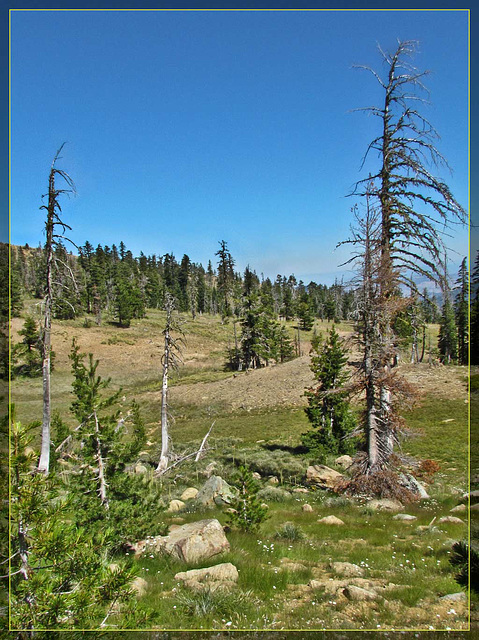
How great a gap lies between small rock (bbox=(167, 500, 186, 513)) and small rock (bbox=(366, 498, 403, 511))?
573 centimetres

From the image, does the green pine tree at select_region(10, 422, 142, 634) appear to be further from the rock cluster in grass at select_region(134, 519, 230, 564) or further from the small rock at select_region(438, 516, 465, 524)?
the small rock at select_region(438, 516, 465, 524)

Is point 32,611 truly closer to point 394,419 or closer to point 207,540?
point 207,540

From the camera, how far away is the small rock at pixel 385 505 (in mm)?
9016

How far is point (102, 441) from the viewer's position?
274 inches

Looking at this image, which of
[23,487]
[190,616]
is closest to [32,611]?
[23,487]

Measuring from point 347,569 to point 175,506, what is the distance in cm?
787

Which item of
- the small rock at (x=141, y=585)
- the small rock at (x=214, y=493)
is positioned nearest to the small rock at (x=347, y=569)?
the small rock at (x=141, y=585)

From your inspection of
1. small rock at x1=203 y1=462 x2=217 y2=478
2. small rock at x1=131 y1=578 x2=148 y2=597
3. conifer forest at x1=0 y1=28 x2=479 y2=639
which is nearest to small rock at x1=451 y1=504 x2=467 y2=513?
conifer forest at x1=0 y1=28 x2=479 y2=639

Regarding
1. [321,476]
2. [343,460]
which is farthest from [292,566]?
[343,460]

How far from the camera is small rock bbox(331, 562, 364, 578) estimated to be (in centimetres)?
469

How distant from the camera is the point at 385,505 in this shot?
921 cm

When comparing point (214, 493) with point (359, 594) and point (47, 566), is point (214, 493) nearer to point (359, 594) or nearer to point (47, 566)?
point (359, 594)

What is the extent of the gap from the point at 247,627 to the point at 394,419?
7883 mm

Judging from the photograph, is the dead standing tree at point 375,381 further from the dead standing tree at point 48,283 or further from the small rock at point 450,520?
the dead standing tree at point 48,283
